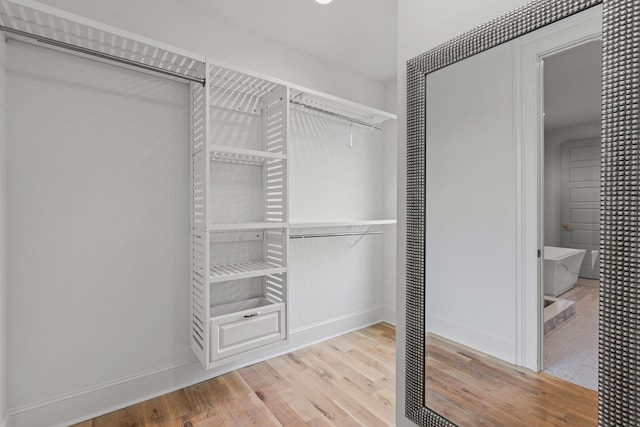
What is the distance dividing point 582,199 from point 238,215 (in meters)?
1.89

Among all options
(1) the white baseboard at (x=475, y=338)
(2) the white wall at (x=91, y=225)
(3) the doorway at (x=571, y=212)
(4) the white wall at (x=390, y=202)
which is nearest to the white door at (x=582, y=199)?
(3) the doorway at (x=571, y=212)

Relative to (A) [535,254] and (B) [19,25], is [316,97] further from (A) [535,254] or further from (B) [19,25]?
(A) [535,254]

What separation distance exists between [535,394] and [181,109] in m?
2.23

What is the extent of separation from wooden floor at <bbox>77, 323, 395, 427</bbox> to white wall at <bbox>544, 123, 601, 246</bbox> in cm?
135

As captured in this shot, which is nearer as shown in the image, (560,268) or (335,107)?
(560,268)

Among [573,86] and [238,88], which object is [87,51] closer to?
[238,88]

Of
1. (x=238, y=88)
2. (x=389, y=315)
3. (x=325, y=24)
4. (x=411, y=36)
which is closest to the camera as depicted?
(x=411, y=36)

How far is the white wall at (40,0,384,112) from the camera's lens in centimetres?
178

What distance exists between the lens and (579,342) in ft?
2.97

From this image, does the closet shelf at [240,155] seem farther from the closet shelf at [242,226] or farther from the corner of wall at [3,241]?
the corner of wall at [3,241]

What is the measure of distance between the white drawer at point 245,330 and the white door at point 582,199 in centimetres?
156

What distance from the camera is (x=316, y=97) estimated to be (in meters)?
2.31

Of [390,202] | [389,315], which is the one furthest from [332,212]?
[389,315]

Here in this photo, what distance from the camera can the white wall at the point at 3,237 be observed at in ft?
4.77
